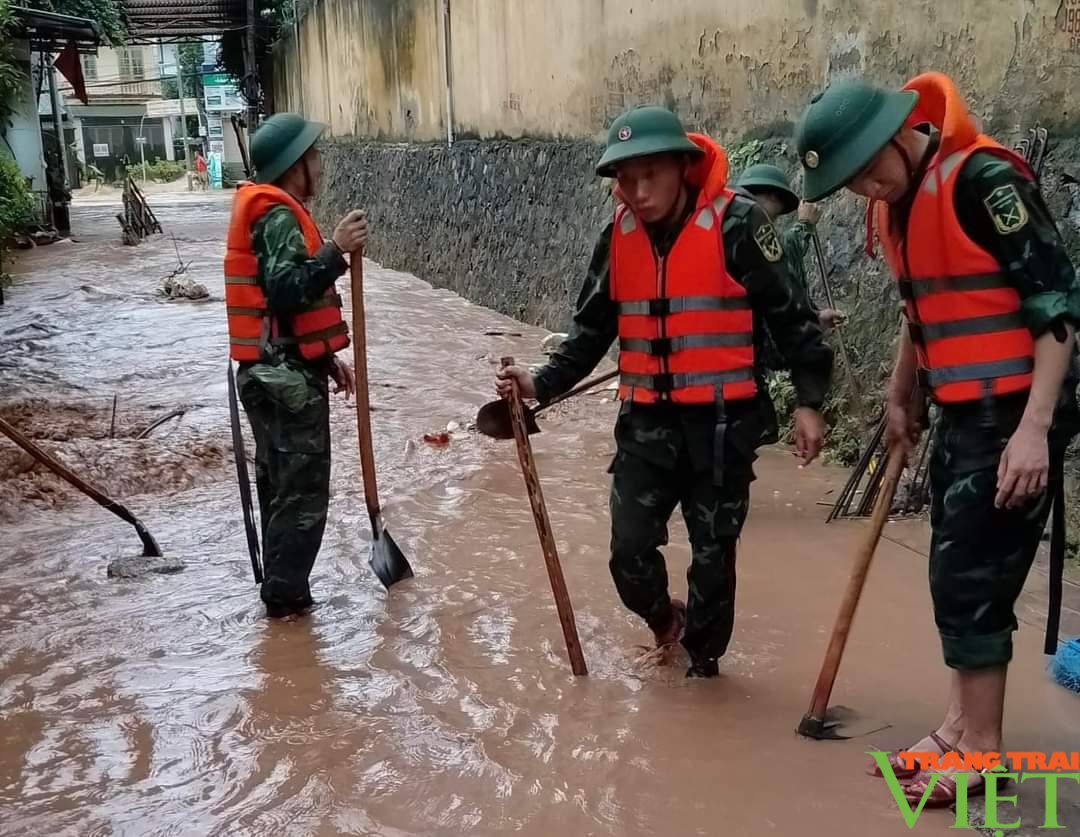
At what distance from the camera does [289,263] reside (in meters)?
3.75

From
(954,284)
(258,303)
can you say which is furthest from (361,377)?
(954,284)

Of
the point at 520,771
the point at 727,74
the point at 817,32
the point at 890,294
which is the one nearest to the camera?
the point at 520,771

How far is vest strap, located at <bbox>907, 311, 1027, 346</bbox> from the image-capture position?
2.44 m

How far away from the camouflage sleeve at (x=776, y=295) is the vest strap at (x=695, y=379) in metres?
0.14

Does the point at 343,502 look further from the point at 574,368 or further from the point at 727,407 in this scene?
the point at 727,407

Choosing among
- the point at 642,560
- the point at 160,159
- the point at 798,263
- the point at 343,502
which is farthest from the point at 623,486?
the point at 160,159

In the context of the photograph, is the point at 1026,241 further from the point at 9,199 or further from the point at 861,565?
the point at 9,199

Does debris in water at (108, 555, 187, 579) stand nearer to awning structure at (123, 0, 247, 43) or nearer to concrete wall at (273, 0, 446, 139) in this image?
concrete wall at (273, 0, 446, 139)

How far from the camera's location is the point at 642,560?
10.6ft

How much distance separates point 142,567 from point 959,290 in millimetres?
3666

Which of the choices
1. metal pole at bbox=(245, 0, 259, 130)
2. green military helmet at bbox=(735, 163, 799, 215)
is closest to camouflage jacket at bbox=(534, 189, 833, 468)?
green military helmet at bbox=(735, 163, 799, 215)

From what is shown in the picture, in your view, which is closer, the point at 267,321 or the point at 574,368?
the point at 574,368

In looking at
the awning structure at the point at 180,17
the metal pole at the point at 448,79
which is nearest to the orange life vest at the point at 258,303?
the metal pole at the point at 448,79

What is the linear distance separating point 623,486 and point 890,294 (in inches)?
115
